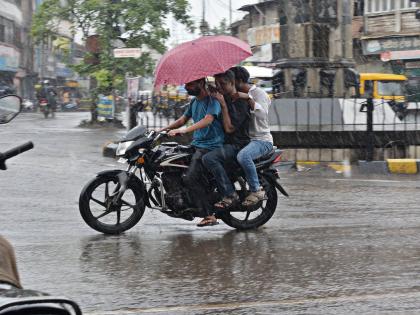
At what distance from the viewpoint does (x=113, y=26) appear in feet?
84.2

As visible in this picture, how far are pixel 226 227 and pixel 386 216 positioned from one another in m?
1.87

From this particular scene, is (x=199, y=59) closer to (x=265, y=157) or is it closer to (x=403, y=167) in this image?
(x=265, y=157)

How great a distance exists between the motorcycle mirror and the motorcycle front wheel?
12.7 feet

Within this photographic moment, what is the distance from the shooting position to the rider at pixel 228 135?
7373 mm

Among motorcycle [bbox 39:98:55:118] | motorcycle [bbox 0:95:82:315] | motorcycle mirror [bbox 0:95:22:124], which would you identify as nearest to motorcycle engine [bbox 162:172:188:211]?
motorcycle mirror [bbox 0:95:22:124]

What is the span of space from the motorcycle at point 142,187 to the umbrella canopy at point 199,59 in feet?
1.90

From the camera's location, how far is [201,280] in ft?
18.6

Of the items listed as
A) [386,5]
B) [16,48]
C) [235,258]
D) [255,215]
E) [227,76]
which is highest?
[386,5]

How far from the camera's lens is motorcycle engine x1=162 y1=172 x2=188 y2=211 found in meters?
7.38

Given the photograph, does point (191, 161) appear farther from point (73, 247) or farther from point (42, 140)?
point (42, 140)

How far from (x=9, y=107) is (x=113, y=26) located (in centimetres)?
2277

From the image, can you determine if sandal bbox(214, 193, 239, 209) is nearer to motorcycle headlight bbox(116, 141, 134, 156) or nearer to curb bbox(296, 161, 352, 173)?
motorcycle headlight bbox(116, 141, 134, 156)

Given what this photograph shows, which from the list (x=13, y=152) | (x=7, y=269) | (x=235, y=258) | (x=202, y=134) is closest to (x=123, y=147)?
(x=202, y=134)

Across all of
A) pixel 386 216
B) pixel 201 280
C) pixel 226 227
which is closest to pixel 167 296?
pixel 201 280
